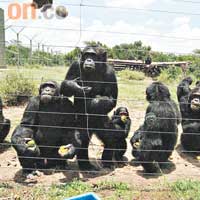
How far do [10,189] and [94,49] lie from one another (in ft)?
7.08

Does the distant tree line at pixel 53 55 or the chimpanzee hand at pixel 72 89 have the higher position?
the distant tree line at pixel 53 55

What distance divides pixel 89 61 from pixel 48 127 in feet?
3.48

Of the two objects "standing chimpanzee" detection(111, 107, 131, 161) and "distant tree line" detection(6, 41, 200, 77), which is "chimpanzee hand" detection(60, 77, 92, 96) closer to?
"distant tree line" detection(6, 41, 200, 77)

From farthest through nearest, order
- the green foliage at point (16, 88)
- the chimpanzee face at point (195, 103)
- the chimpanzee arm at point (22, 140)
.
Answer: the green foliage at point (16, 88)
the chimpanzee face at point (195, 103)
the chimpanzee arm at point (22, 140)

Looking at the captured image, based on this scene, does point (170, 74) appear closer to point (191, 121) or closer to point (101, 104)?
point (191, 121)

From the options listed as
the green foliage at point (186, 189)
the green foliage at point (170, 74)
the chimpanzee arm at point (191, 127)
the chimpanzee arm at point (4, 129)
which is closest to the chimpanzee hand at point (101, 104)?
the green foliage at point (186, 189)

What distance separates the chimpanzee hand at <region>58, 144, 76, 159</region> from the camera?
5.25 metres

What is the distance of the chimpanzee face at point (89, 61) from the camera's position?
5438mm

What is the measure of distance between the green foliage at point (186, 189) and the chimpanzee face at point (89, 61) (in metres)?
1.86

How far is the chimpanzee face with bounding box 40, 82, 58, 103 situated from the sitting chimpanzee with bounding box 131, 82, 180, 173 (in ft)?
4.39

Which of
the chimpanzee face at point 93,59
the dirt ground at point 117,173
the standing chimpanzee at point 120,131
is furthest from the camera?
the standing chimpanzee at point 120,131

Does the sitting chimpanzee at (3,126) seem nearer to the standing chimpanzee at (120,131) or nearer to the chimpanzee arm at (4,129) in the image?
the chimpanzee arm at (4,129)

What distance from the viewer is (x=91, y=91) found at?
5664mm

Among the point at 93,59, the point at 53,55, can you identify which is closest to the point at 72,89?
the point at 93,59
